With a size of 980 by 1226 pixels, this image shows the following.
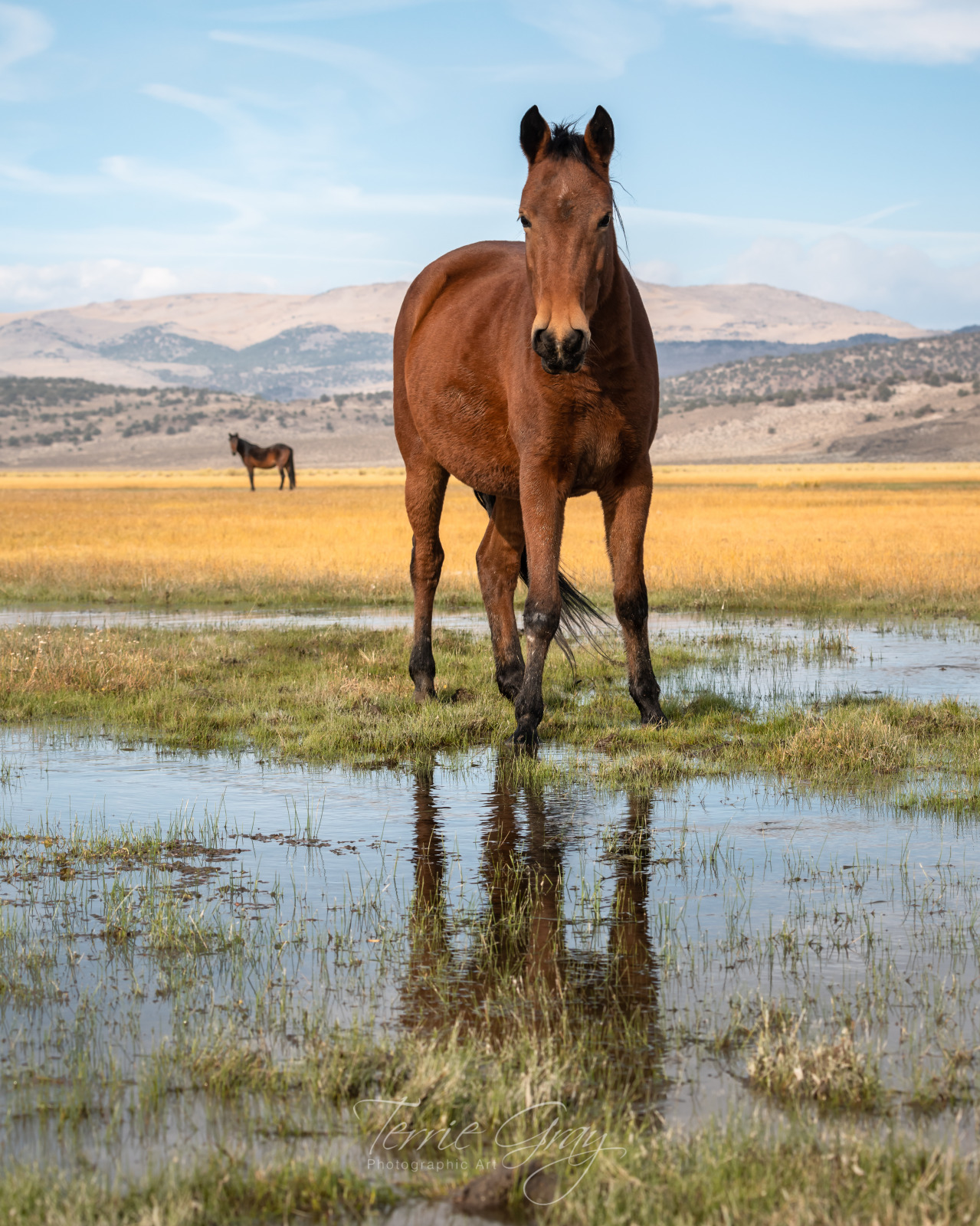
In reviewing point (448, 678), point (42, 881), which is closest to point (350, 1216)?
point (42, 881)

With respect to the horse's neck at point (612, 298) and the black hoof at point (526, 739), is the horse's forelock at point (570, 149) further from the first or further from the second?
the black hoof at point (526, 739)

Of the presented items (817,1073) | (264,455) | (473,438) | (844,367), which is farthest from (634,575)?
(844,367)

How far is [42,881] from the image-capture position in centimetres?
551

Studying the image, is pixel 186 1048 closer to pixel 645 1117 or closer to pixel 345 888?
pixel 645 1117

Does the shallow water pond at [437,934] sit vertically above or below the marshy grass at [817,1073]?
below

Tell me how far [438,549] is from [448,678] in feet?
3.42

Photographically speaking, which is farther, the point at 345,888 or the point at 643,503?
the point at 643,503

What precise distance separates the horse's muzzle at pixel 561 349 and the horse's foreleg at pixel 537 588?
4.41 feet

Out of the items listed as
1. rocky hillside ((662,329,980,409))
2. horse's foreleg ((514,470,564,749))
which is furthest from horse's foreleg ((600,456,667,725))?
rocky hillside ((662,329,980,409))

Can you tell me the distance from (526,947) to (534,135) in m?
4.73

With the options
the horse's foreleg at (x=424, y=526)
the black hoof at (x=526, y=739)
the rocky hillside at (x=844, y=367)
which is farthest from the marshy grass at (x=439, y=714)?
the rocky hillside at (x=844, y=367)

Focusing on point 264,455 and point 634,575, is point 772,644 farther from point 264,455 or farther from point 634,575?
point 264,455

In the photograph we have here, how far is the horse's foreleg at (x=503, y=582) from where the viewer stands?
977 centimetres

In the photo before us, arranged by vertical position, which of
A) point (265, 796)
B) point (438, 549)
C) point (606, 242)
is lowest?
point (265, 796)
